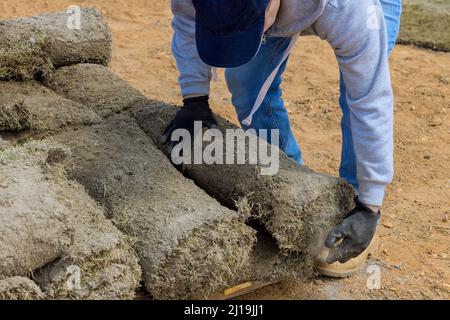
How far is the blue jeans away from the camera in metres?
3.58

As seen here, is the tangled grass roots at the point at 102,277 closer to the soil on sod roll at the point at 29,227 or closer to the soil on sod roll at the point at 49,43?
the soil on sod roll at the point at 29,227

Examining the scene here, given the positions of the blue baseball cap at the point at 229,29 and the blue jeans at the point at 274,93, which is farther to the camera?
the blue jeans at the point at 274,93

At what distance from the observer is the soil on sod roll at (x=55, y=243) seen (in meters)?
2.65

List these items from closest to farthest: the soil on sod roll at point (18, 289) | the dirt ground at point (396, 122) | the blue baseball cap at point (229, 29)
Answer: the soil on sod roll at point (18, 289), the blue baseball cap at point (229, 29), the dirt ground at point (396, 122)

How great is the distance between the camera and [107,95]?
4148 mm

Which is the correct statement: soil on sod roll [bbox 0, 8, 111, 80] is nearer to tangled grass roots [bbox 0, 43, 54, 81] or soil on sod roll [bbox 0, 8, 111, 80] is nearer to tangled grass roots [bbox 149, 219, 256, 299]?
tangled grass roots [bbox 0, 43, 54, 81]

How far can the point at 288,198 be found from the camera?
3.17m

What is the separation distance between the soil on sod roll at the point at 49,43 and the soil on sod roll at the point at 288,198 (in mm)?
1553

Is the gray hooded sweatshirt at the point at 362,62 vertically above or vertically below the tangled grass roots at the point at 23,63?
above

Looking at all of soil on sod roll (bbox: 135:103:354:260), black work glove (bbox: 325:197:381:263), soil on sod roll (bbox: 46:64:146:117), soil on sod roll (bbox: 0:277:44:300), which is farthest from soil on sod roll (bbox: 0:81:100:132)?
black work glove (bbox: 325:197:381:263)

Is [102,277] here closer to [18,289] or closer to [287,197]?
[18,289]

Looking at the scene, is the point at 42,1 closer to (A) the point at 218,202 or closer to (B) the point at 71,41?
(B) the point at 71,41

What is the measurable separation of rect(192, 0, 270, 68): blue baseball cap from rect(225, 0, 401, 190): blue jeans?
0.80m

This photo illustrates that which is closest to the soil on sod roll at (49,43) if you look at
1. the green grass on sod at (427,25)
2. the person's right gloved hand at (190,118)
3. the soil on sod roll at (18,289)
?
the person's right gloved hand at (190,118)
